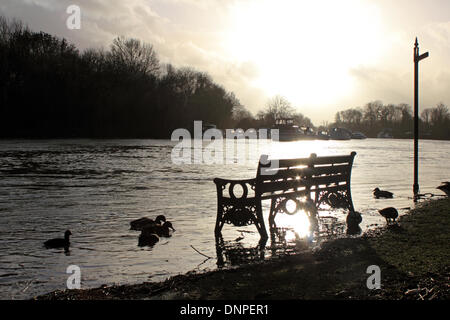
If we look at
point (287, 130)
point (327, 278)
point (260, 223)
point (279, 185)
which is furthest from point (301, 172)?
point (287, 130)

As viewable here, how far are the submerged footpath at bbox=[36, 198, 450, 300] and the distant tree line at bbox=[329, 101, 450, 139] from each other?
5671 inches

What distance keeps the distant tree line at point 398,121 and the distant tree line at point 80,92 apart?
79154mm

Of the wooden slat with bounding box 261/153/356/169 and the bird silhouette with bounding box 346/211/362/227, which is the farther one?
the bird silhouette with bounding box 346/211/362/227

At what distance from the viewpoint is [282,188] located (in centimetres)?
992

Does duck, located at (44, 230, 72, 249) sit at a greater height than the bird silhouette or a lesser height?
lesser

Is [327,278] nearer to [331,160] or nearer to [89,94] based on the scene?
[331,160]

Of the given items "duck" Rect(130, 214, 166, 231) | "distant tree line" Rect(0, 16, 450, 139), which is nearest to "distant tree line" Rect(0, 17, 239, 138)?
"distant tree line" Rect(0, 16, 450, 139)

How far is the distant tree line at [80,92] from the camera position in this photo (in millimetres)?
66500

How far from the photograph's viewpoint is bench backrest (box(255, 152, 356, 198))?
936cm

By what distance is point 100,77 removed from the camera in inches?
3179

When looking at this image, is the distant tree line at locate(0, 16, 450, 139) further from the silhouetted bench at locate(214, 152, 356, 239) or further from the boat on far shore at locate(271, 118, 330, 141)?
the silhouetted bench at locate(214, 152, 356, 239)

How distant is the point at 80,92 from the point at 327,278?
75.6 metres

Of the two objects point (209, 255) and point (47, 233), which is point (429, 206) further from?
point (47, 233)
